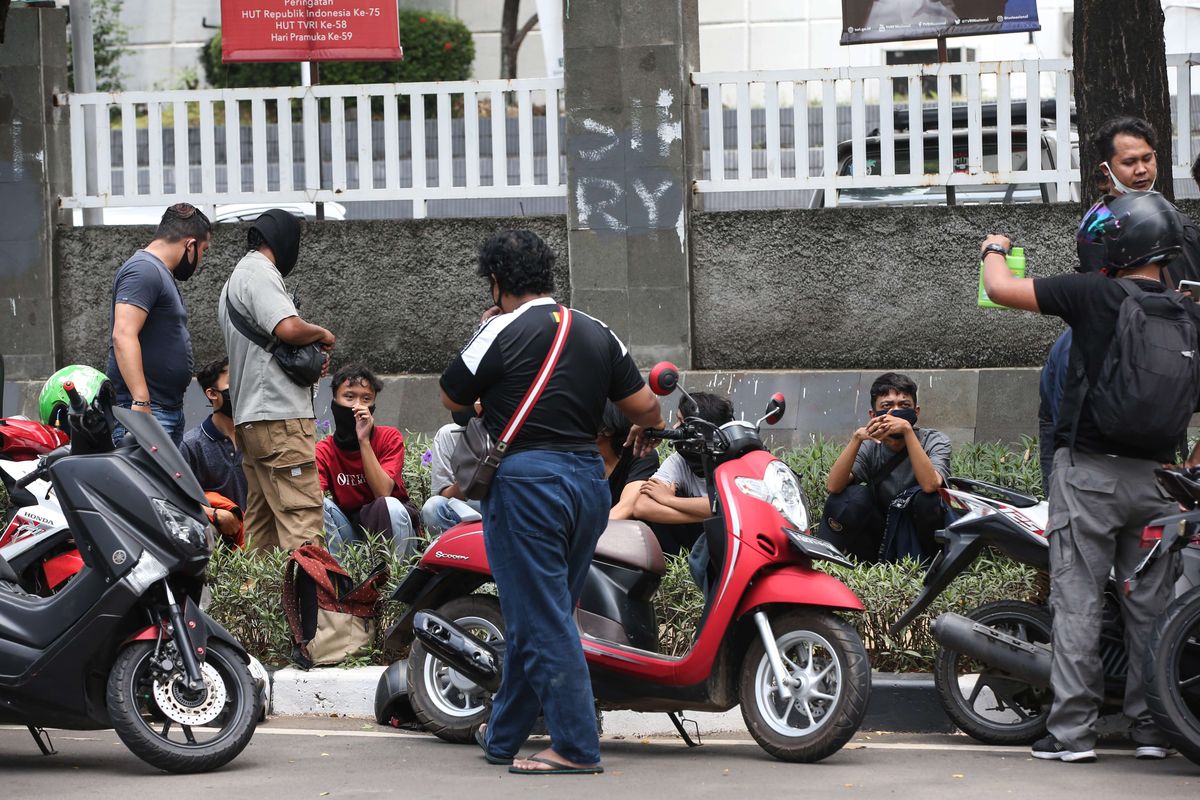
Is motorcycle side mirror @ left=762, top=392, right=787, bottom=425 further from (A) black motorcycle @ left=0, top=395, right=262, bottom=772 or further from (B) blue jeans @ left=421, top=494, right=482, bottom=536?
(B) blue jeans @ left=421, top=494, right=482, bottom=536

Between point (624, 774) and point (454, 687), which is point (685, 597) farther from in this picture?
point (624, 774)

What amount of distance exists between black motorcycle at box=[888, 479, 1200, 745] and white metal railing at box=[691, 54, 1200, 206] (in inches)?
172

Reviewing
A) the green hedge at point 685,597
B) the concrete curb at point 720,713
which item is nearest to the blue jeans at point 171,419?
the green hedge at point 685,597

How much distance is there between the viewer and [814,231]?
10.6m

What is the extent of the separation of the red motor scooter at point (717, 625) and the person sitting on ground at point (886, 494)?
64.2 inches

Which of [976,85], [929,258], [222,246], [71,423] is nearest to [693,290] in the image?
[929,258]

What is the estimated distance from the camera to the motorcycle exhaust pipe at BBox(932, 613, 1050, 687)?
612cm

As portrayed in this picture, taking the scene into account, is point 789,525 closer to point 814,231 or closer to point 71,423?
point 71,423

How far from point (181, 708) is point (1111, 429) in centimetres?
320

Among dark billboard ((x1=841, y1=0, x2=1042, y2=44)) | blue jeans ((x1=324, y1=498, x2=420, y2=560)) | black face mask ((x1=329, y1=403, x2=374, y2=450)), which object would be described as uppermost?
dark billboard ((x1=841, y1=0, x2=1042, y2=44))

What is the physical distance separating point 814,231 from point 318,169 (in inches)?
123

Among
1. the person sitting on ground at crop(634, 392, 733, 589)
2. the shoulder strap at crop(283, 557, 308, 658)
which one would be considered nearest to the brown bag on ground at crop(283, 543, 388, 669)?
the shoulder strap at crop(283, 557, 308, 658)

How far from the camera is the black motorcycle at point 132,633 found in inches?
228

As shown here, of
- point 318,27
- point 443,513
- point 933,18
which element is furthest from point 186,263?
point 933,18
